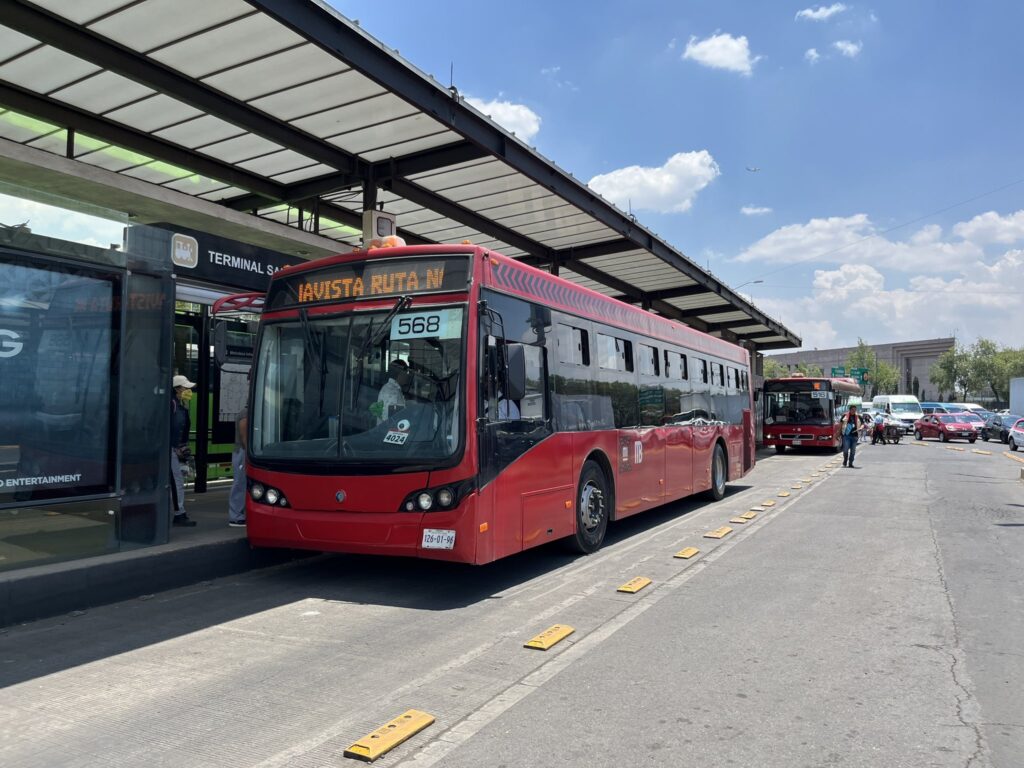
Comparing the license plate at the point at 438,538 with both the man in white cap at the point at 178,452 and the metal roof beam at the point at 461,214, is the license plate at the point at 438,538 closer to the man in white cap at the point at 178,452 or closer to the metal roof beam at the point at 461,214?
the man in white cap at the point at 178,452

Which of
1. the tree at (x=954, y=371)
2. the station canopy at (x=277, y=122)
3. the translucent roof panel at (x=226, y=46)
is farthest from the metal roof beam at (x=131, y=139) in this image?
the tree at (x=954, y=371)

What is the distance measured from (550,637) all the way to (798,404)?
25.1 meters

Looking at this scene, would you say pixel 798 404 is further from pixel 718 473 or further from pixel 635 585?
pixel 635 585

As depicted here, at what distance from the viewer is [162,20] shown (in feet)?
27.1

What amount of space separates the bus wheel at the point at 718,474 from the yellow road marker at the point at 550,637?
8.78 meters

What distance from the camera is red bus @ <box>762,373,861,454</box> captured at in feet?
91.6

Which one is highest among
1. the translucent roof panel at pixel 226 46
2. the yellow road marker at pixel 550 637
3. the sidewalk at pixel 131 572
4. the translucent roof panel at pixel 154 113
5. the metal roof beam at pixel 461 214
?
the translucent roof panel at pixel 226 46

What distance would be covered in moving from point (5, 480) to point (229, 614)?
84.2 inches

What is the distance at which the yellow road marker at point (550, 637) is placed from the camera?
527cm

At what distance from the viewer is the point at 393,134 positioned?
11555 millimetres

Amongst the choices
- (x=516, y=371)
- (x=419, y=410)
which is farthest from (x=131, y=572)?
(x=516, y=371)

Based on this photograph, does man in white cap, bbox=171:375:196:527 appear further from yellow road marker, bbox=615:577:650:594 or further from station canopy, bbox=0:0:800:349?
yellow road marker, bbox=615:577:650:594

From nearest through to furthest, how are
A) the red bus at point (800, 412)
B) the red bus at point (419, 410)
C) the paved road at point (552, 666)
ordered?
the paved road at point (552, 666) → the red bus at point (419, 410) → the red bus at point (800, 412)

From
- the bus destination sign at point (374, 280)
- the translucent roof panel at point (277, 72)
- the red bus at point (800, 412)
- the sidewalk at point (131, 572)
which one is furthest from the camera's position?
the red bus at point (800, 412)
